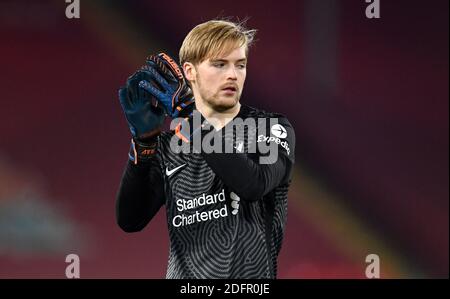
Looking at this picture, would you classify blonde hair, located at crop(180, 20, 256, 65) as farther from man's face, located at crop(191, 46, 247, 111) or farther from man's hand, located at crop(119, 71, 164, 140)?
man's hand, located at crop(119, 71, 164, 140)

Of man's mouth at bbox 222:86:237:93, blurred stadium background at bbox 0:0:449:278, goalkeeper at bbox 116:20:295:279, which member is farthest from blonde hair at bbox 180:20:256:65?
blurred stadium background at bbox 0:0:449:278

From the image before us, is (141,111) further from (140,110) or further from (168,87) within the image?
(168,87)

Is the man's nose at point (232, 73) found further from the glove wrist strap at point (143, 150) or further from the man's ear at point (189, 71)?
the glove wrist strap at point (143, 150)

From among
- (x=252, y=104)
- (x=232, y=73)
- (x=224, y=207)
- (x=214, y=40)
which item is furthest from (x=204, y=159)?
(x=252, y=104)

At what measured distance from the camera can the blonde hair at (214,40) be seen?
2.38 metres

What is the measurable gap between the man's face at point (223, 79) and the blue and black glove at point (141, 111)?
16 centimetres

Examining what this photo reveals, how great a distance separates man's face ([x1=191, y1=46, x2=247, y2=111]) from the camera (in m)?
2.36

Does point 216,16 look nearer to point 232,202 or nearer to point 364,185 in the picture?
point 364,185

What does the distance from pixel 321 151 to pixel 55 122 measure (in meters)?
1.96

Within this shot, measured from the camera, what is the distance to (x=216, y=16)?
18.4ft

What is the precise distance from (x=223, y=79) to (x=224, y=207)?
40 cm

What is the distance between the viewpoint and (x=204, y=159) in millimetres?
2311

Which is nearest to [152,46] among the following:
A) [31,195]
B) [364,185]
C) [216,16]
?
[216,16]

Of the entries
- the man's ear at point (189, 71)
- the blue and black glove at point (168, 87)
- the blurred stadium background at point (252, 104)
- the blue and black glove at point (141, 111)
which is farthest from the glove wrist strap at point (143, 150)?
the blurred stadium background at point (252, 104)
